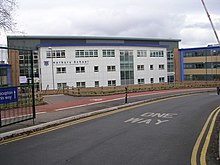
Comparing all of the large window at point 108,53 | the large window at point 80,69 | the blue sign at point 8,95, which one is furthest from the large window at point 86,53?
the blue sign at point 8,95

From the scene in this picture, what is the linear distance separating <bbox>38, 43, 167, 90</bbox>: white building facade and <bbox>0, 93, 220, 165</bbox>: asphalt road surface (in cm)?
3872

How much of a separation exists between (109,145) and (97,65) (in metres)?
45.1

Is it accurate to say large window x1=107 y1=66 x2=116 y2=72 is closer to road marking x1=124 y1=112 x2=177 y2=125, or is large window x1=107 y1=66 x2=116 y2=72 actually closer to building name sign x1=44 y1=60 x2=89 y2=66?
building name sign x1=44 y1=60 x2=89 y2=66

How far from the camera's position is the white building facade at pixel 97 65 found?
1994 inches

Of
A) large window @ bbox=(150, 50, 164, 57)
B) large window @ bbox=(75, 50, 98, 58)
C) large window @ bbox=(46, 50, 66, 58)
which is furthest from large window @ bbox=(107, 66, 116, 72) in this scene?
large window @ bbox=(150, 50, 164, 57)

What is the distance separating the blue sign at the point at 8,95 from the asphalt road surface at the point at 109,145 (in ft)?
5.64

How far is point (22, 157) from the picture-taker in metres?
7.57

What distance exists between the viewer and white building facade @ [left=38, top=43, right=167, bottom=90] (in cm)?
5066

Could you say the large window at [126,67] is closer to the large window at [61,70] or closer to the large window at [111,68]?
the large window at [111,68]

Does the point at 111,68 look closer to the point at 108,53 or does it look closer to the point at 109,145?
the point at 108,53

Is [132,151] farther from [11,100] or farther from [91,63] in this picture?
[91,63]

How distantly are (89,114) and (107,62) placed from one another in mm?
39576

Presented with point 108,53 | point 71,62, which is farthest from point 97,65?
point 71,62

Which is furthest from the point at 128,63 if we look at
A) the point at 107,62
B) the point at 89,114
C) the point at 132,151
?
the point at 132,151
